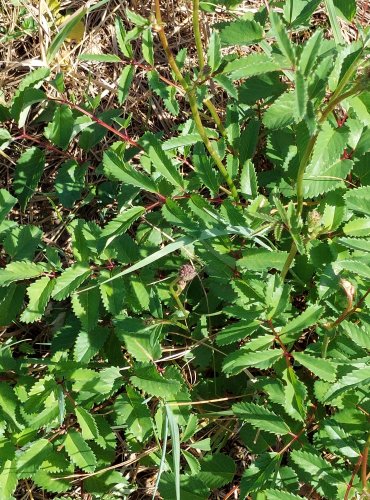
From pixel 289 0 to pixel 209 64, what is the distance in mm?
358

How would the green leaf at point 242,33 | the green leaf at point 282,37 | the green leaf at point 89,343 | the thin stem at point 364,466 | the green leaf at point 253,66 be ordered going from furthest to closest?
the green leaf at point 89,343
the green leaf at point 242,33
the thin stem at point 364,466
the green leaf at point 253,66
the green leaf at point 282,37

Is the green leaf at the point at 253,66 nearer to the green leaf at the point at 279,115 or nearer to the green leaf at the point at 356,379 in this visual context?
the green leaf at the point at 279,115

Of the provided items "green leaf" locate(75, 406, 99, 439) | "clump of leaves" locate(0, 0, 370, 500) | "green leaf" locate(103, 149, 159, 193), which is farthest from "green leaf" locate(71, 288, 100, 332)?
"green leaf" locate(103, 149, 159, 193)

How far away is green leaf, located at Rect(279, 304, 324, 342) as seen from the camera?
6.01 feet

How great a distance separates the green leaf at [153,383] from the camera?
1.89 metres

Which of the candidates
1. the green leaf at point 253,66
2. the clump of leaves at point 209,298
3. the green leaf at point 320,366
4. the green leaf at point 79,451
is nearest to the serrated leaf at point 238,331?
the clump of leaves at point 209,298

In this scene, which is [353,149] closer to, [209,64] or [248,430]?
[209,64]

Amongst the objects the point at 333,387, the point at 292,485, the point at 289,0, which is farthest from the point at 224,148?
the point at 292,485

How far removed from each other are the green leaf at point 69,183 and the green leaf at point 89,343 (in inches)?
20.0

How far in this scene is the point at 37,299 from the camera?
6.44 feet

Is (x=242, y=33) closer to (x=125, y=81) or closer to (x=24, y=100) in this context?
(x=125, y=81)

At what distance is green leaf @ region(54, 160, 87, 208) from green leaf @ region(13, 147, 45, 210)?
79 millimetres

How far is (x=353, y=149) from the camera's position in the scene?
1.99 m

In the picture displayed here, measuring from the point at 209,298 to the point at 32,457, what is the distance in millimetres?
763
